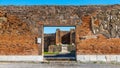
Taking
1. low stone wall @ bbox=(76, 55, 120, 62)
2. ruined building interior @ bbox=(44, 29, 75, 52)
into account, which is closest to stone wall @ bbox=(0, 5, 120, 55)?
low stone wall @ bbox=(76, 55, 120, 62)

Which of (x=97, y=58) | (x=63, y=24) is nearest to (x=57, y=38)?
(x=63, y=24)

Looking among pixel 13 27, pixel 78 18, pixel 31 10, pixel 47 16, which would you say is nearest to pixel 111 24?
pixel 78 18

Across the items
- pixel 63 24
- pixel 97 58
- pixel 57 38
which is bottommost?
pixel 97 58

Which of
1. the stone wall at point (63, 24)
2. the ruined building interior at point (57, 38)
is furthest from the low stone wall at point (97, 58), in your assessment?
the ruined building interior at point (57, 38)

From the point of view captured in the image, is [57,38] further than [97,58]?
Yes

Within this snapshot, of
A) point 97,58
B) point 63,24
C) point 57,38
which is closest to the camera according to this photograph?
point 97,58

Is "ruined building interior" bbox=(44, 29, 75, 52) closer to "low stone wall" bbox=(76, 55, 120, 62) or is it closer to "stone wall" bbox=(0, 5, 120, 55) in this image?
"stone wall" bbox=(0, 5, 120, 55)

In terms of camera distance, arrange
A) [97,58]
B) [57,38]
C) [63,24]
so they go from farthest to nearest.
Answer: [57,38]
[63,24]
[97,58]

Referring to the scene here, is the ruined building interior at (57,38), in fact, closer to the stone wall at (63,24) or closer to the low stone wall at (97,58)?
the stone wall at (63,24)

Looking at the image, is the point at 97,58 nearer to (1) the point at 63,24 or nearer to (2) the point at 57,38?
(1) the point at 63,24

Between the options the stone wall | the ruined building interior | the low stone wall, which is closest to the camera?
the low stone wall

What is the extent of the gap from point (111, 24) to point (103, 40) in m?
1.22

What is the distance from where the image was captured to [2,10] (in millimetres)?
16453

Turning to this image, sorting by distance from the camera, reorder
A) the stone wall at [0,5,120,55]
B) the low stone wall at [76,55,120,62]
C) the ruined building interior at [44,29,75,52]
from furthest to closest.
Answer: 1. the ruined building interior at [44,29,75,52]
2. the stone wall at [0,5,120,55]
3. the low stone wall at [76,55,120,62]
